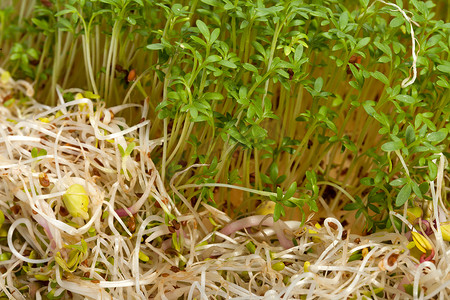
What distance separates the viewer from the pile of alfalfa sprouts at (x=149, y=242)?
1.19 meters

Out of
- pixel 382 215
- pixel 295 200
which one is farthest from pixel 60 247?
pixel 382 215

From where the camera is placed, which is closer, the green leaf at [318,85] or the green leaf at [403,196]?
the green leaf at [403,196]

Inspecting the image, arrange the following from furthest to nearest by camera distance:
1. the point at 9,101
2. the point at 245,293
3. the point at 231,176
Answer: the point at 9,101, the point at 231,176, the point at 245,293

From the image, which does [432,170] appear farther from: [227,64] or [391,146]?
[227,64]

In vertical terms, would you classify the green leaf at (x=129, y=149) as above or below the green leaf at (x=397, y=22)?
below

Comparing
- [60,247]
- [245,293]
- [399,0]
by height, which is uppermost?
[399,0]

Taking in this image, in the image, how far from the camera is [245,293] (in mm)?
1192

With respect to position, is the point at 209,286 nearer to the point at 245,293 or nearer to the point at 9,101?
the point at 245,293

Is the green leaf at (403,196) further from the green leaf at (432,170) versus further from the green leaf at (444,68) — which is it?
the green leaf at (444,68)

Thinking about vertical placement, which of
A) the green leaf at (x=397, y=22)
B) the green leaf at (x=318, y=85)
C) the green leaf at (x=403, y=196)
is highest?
the green leaf at (x=397, y=22)

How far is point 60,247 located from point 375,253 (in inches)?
29.5

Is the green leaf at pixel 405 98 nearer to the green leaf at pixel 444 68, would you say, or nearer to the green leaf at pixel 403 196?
the green leaf at pixel 444 68

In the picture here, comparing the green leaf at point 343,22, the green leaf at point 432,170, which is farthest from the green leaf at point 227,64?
the green leaf at point 432,170

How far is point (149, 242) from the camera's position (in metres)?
1.32
